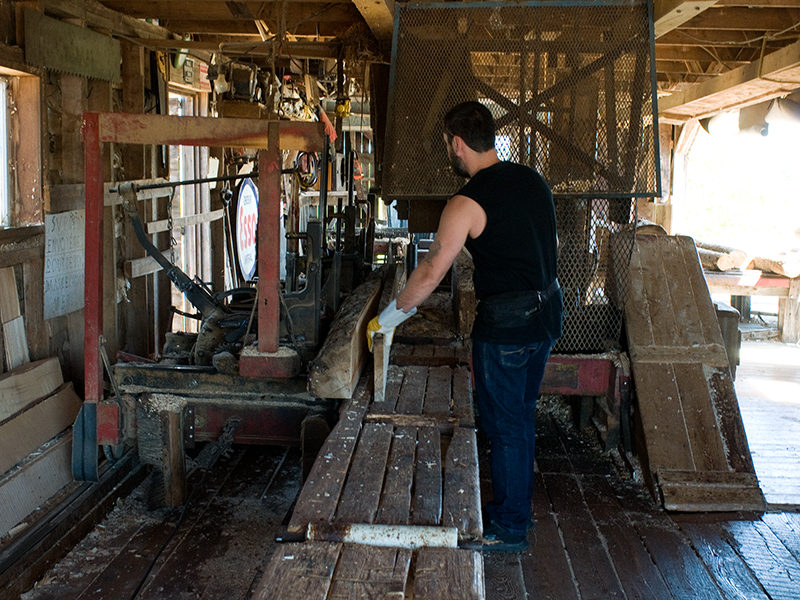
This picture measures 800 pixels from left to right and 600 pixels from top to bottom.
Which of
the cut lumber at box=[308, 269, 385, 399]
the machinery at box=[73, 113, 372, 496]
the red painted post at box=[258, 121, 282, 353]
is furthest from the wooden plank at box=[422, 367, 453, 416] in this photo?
the red painted post at box=[258, 121, 282, 353]

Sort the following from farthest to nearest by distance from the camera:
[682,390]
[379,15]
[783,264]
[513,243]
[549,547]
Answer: [783,264] → [379,15] → [682,390] → [549,547] → [513,243]

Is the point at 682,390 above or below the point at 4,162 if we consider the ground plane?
below

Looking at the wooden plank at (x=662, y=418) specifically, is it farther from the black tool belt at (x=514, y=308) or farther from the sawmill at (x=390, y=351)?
the black tool belt at (x=514, y=308)

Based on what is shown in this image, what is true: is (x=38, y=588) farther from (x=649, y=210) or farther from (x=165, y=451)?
(x=649, y=210)

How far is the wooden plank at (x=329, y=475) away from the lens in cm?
257

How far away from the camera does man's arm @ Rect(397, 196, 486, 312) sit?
3.27 m

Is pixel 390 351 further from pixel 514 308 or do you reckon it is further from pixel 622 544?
pixel 622 544

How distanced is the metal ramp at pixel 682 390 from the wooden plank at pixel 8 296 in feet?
13.5

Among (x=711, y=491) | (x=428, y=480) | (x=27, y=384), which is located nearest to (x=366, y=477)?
(x=428, y=480)

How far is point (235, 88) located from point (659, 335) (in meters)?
5.61

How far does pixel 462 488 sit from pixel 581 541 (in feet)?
5.12

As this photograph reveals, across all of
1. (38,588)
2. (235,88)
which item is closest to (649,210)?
(235,88)

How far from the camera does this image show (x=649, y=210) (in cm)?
1309

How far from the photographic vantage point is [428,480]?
2928 millimetres
